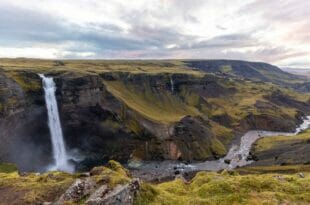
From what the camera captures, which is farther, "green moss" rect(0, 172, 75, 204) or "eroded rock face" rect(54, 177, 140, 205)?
"green moss" rect(0, 172, 75, 204)

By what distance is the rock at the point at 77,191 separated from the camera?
1121 inches

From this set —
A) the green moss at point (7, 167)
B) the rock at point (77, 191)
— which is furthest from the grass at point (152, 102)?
the rock at point (77, 191)

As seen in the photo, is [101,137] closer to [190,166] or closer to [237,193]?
[190,166]

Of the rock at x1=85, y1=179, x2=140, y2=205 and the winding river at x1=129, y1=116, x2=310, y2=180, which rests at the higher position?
the rock at x1=85, y1=179, x2=140, y2=205

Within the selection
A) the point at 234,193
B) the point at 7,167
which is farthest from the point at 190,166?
the point at 234,193

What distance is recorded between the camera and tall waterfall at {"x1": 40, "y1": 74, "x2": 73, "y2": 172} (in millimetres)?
101125

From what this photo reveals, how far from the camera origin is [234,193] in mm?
30484

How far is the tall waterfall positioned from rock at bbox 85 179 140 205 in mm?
73591

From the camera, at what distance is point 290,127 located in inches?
7008

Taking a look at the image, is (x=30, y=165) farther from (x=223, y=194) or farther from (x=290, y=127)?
(x=290, y=127)

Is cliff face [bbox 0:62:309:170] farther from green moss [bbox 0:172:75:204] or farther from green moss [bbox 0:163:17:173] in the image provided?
green moss [bbox 0:172:75:204]

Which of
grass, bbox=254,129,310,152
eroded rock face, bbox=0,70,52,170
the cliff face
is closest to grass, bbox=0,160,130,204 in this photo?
eroded rock face, bbox=0,70,52,170

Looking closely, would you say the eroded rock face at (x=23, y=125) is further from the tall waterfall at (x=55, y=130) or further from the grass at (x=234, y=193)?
the grass at (x=234, y=193)

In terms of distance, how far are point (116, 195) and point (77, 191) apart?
3.65 metres
